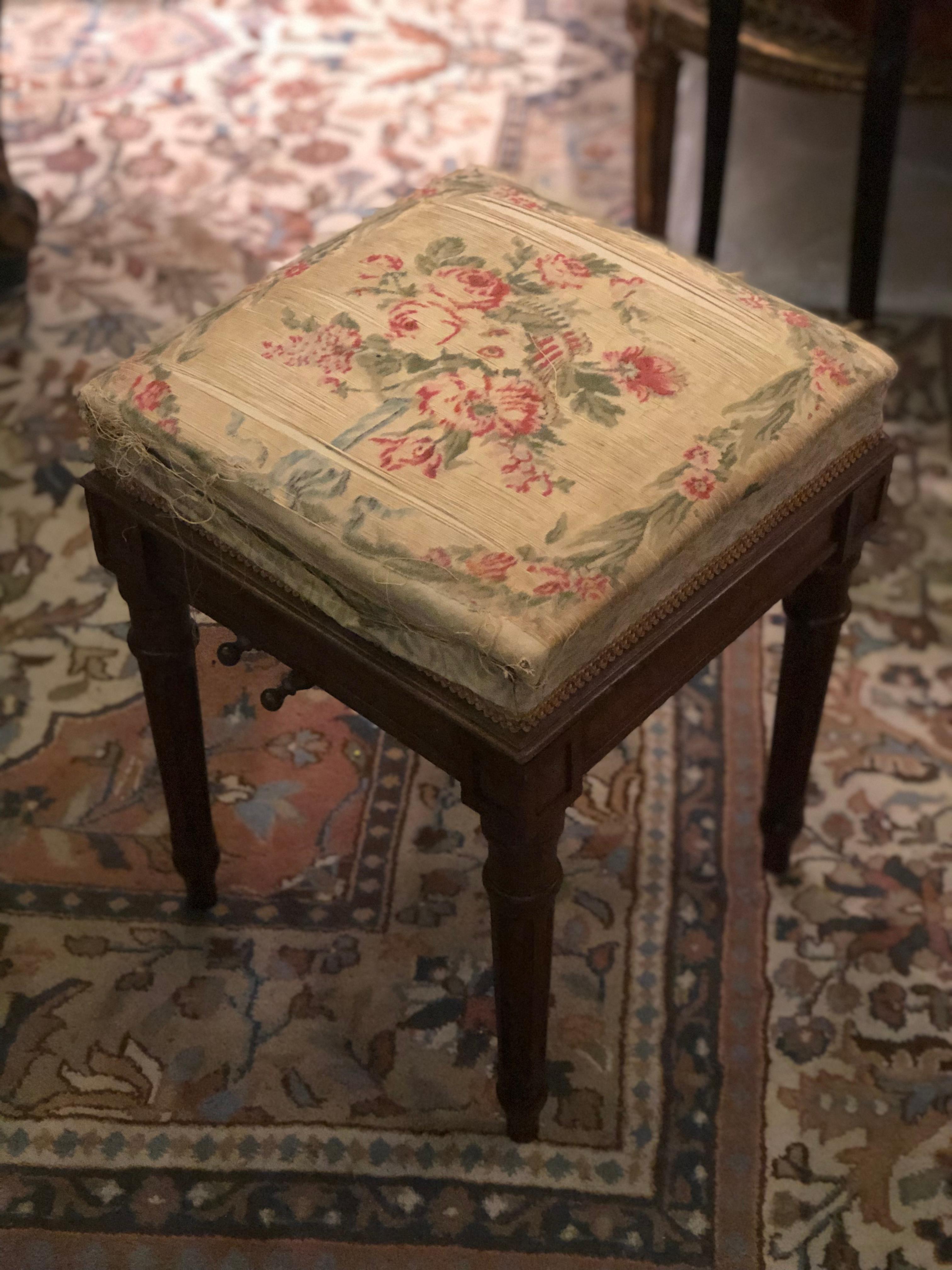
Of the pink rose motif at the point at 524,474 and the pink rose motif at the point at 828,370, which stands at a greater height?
the pink rose motif at the point at 828,370

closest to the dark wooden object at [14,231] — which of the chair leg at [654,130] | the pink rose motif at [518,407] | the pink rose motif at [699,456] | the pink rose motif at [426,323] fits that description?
the chair leg at [654,130]

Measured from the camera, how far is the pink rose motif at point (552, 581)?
0.91 metres

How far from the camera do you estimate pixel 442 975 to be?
1.38 m

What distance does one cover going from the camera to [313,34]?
2775mm

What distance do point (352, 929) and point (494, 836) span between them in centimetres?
48

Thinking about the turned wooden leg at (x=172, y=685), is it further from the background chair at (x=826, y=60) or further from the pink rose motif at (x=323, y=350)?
the background chair at (x=826, y=60)

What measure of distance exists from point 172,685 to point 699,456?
0.49 metres

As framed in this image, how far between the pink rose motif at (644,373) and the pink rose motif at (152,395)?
0.32 m

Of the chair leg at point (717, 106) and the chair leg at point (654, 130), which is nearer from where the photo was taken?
the chair leg at point (717, 106)

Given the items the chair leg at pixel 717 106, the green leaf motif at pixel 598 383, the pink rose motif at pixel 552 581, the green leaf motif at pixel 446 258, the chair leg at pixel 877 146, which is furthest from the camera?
the chair leg at pixel 717 106

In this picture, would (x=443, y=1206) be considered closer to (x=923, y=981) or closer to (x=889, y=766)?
(x=923, y=981)

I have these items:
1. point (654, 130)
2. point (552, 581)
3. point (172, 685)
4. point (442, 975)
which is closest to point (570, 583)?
point (552, 581)

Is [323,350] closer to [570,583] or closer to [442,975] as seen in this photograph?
[570,583]

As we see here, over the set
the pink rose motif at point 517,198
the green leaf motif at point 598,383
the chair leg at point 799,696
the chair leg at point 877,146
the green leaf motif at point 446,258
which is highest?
the pink rose motif at point 517,198
